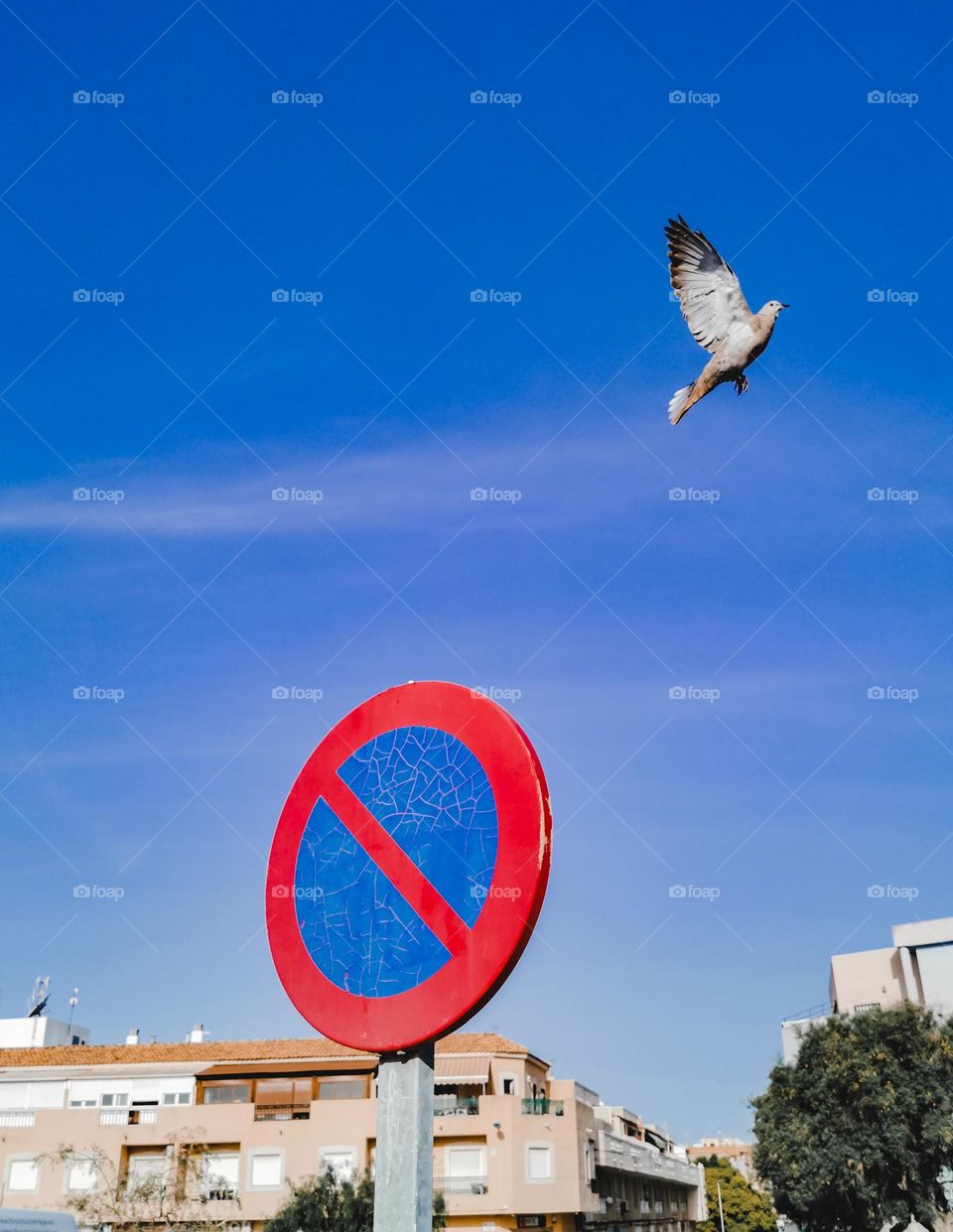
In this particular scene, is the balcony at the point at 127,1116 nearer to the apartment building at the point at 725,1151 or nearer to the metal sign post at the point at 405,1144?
the metal sign post at the point at 405,1144

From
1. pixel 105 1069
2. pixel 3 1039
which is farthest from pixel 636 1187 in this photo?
pixel 3 1039

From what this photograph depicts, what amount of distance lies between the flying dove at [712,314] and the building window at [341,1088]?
30596 millimetres

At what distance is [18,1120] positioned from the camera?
1399 inches

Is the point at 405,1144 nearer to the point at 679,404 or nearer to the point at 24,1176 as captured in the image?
the point at 679,404

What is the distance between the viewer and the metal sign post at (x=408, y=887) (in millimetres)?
12227

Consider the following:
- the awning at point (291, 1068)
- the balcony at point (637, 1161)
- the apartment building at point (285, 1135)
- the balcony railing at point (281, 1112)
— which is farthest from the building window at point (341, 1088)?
the balcony at point (637, 1161)

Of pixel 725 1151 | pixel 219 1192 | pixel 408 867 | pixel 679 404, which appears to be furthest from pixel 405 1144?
pixel 725 1151

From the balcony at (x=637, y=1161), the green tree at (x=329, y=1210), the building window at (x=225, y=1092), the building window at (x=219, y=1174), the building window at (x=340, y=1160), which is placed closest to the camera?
the green tree at (x=329, y=1210)

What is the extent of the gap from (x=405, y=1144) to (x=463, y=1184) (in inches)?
917

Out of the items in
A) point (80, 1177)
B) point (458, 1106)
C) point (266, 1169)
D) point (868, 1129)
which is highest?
point (458, 1106)

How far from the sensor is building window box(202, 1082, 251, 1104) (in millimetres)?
36719

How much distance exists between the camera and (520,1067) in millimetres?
39000

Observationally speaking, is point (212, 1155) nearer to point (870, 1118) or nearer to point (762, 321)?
point (870, 1118)

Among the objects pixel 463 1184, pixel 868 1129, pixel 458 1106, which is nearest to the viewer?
pixel 868 1129
